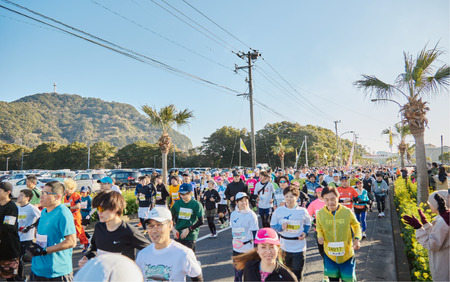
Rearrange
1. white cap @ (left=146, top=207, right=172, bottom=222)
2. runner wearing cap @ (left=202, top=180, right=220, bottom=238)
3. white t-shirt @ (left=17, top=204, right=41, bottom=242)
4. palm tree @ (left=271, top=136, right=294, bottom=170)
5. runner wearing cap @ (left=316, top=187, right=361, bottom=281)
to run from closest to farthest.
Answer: white cap @ (left=146, top=207, right=172, bottom=222), runner wearing cap @ (left=316, top=187, right=361, bottom=281), white t-shirt @ (left=17, top=204, right=41, bottom=242), runner wearing cap @ (left=202, top=180, right=220, bottom=238), palm tree @ (left=271, top=136, right=294, bottom=170)

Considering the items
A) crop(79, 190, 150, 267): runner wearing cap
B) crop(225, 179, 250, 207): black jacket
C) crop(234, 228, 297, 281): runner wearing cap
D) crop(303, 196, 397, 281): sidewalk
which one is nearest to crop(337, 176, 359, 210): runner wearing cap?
crop(303, 196, 397, 281): sidewalk

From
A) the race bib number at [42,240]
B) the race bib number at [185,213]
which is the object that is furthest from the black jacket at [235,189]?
the race bib number at [42,240]

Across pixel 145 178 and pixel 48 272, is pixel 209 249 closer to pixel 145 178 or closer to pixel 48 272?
pixel 145 178

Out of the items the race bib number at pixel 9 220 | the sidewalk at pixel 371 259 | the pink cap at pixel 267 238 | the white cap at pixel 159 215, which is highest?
the white cap at pixel 159 215

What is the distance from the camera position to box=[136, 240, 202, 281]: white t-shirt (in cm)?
244

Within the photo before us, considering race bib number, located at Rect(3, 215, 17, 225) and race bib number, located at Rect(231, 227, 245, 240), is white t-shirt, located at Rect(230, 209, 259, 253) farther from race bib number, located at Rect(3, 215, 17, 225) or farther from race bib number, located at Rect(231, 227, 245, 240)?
race bib number, located at Rect(3, 215, 17, 225)

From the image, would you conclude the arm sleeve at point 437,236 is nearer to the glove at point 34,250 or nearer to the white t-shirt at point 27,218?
the glove at point 34,250

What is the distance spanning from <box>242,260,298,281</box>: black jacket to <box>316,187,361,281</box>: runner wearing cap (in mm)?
2039

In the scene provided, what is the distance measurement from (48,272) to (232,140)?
210ft

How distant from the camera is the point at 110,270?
108 centimetres

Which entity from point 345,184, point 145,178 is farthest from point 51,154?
point 345,184

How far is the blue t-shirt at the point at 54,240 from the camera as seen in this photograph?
3.20m

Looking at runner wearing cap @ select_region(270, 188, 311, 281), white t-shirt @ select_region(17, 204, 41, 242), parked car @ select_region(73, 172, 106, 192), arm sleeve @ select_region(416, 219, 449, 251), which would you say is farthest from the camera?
parked car @ select_region(73, 172, 106, 192)

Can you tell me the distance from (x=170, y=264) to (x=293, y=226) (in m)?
2.74
